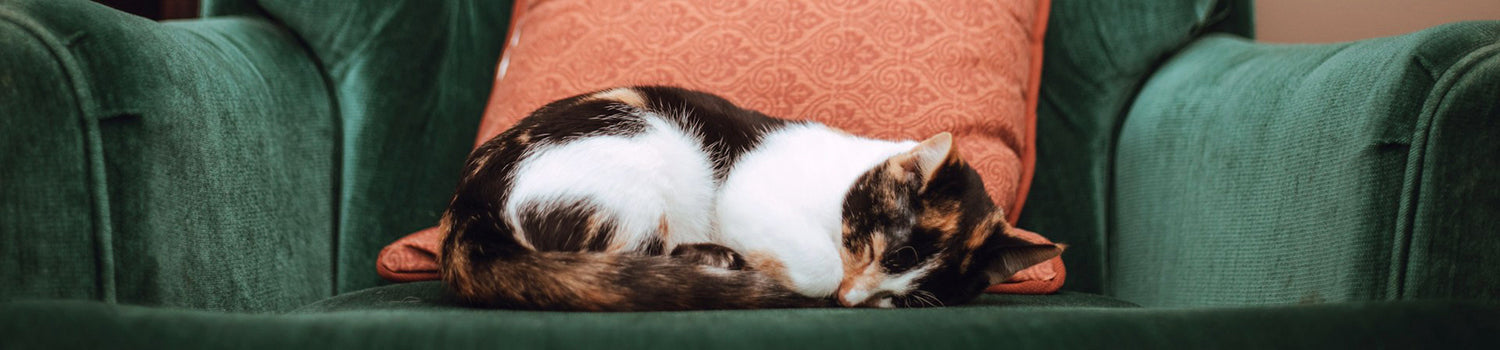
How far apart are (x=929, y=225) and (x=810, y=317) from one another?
38cm

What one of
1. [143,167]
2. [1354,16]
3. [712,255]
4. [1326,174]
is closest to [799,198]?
[712,255]

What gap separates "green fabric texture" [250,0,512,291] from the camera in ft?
4.41

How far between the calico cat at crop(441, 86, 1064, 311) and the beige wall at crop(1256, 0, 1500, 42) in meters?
1.03

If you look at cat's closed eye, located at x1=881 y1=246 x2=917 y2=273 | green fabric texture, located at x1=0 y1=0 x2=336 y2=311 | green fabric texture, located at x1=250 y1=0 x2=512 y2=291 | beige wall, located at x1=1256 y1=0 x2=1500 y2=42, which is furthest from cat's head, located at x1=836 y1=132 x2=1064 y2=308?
beige wall, located at x1=1256 y1=0 x2=1500 y2=42

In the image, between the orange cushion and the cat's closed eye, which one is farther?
the orange cushion

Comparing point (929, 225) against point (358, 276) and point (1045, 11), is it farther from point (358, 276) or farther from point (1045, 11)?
point (358, 276)

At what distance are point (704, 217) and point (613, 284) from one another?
0.32 m

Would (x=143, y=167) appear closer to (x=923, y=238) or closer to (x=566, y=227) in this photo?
(x=566, y=227)

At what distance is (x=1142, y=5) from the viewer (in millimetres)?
1396

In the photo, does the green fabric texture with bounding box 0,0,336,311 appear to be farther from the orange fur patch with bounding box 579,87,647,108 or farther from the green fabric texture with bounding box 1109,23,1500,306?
the green fabric texture with bounding box 1109,23,1500,306

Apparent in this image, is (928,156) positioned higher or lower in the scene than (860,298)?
higher

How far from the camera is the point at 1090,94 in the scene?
1.42 meters

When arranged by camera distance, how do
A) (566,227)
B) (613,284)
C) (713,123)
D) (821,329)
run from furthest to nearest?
(713,123) → (566,227) → (613,284) → (821,329)

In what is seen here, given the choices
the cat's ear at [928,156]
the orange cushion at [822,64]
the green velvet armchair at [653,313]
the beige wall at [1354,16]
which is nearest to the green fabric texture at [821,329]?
the green velvet armchair at [653,313]
